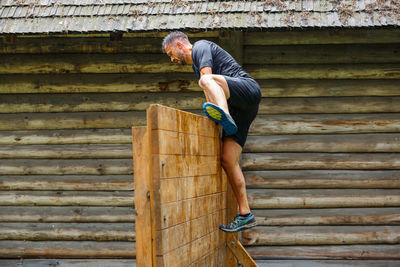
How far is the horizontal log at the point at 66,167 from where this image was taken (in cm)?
651

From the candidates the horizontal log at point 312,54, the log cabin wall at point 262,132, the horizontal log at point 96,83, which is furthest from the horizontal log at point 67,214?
the horizontal log at point 312,54

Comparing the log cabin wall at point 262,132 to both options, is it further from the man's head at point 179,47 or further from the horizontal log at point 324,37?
the man's head at point 179,47

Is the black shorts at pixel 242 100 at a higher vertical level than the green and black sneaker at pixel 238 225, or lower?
higher

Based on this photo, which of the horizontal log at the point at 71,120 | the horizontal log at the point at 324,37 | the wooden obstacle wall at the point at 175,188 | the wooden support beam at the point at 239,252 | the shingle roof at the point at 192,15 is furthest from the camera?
the horizontal log at the point at 71,120

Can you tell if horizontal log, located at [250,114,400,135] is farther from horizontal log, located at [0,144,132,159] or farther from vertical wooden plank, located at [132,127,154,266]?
vertical wooden plank, located at [132,127,154,266]

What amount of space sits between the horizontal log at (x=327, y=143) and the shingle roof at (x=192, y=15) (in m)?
1.50

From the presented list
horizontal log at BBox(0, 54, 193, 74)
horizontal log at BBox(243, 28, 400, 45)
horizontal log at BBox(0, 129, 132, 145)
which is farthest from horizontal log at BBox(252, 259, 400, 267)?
horizontal log at BBox(243, 28, 400, 45)

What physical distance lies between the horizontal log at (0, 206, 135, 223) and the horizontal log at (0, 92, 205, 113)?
1.30 metres

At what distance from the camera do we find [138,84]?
6.46 m

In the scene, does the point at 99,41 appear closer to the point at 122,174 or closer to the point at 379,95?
the point at 122,174

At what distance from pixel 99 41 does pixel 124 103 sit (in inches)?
33.7

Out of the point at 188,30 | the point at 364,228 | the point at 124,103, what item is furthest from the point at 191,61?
the point at 364,228

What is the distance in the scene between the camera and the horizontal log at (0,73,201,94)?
640 centimetres

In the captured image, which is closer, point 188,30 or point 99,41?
point 188,30
